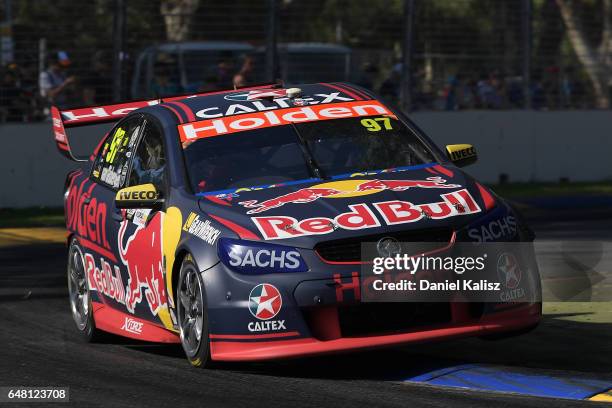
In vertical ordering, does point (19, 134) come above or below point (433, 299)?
below

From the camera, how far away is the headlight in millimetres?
7395

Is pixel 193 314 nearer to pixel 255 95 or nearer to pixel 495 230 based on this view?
pixel 495 230

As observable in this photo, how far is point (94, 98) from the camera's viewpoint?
66.2 ft

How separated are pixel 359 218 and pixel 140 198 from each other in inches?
60.6

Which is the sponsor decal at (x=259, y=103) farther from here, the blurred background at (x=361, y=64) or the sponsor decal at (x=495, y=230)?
the blurred background at (x=361, y=64)

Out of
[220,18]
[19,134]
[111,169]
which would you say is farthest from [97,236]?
[220,18]

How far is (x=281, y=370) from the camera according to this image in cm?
785

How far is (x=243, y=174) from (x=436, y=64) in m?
14.0

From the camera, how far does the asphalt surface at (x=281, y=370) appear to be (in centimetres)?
695

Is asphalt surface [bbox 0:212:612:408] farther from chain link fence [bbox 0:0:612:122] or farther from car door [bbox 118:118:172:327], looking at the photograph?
chain link fence [bbox 0:0:612:122]

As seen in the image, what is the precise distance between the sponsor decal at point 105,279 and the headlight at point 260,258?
170 centimetres

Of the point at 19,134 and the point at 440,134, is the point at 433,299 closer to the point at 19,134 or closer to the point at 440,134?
the point at 19,134

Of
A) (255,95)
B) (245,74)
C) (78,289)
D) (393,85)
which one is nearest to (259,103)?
(255,95)

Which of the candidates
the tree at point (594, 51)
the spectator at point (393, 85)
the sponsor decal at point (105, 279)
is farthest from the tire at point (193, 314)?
the tree at point (594, 51)
